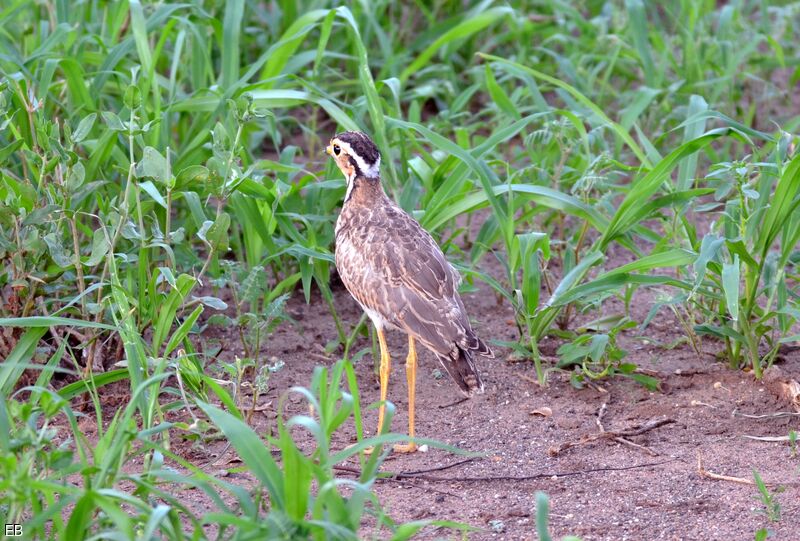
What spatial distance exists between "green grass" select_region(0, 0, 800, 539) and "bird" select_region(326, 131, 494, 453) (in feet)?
0.70

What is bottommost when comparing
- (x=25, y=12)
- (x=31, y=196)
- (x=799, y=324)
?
(x=799, y=324)

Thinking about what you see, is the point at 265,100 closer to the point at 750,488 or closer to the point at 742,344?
the point at 742,344

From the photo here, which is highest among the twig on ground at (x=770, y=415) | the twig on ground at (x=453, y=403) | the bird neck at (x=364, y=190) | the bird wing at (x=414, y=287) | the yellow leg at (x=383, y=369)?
the bird neck at (x=364, y=190)

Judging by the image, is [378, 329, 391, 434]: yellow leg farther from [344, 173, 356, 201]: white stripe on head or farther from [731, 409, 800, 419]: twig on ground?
[731, 409, 800, 419]: twig on ground

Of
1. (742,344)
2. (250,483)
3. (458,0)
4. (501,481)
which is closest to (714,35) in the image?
(458,0)

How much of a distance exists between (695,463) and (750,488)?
10.7 inches

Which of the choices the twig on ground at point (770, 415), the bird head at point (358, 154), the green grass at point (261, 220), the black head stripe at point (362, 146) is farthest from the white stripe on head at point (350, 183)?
the twig on ground at point (770, 415)

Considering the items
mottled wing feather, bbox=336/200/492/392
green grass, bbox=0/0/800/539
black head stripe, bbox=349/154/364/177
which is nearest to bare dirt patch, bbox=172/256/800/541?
green grass, bbox=0/0/800/539

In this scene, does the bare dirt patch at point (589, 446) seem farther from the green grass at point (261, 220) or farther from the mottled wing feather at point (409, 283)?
Result: the mottled wing feather at point (409, 283)

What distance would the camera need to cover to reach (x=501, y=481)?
4277 millimetres

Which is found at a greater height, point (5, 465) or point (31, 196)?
point (31, 196)

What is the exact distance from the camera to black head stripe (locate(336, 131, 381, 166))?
16.5ft

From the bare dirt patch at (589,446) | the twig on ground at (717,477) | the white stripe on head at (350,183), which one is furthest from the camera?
the white stripe on head at (350,183)

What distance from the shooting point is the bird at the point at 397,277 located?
4586 millimetres
